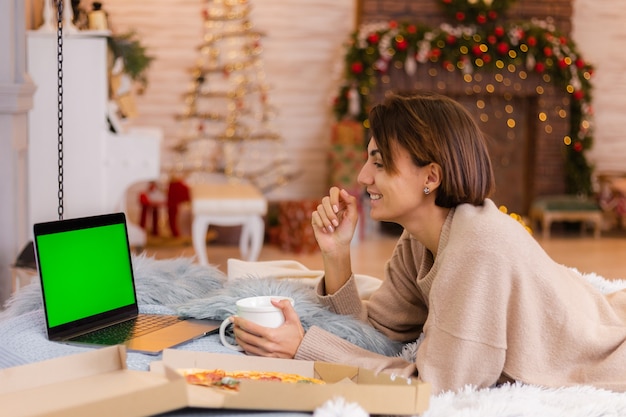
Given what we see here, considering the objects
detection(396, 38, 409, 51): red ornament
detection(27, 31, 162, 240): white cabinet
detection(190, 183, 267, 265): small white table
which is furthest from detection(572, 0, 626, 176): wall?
detection(27, 31, 162, 240): white cabinet

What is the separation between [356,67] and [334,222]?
5.96 meters

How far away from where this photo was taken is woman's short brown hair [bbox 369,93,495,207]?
1769 mm

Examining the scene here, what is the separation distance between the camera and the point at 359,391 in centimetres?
133

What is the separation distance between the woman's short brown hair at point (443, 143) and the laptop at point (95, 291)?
0.54m

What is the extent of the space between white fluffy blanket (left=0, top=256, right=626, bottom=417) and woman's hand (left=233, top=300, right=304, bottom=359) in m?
0.07

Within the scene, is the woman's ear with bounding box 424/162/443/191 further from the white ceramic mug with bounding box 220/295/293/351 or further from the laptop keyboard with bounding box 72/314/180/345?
the laptop keyboard with bounding box 72/314/180/345

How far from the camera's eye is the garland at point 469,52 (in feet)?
26.1

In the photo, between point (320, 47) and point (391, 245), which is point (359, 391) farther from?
point (320, 47)

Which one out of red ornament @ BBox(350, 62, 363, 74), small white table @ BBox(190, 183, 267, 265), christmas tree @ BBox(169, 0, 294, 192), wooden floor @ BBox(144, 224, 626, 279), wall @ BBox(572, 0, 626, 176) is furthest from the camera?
wall @ BBox(572, 0, 626, 176)

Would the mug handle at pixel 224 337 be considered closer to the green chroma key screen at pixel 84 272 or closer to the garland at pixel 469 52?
the green chroma key screen at pixel 84 272

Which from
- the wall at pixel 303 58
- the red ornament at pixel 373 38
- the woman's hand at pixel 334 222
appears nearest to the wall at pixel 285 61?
the wall at pixel 303 58

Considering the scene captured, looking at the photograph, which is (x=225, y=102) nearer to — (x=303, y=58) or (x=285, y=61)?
(x=285, y=61)

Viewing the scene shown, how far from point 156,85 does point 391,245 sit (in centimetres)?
257

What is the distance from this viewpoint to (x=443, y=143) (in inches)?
69.5
